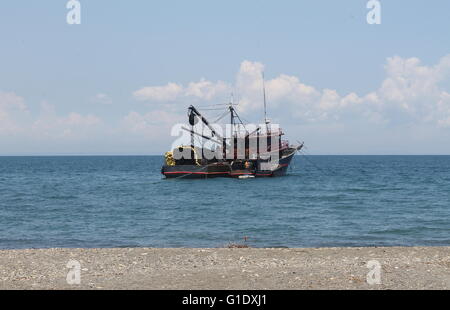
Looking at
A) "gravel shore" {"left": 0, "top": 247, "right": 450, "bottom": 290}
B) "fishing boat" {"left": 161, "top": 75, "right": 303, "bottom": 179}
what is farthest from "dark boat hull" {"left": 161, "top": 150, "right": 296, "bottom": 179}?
"gravel shore" {"left": 0, "top": 247, "right": 450, "bottom": 290}

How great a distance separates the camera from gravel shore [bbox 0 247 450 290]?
13.9 m

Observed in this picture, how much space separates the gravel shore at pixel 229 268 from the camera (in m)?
13.9

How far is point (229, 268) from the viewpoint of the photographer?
16.2 metres

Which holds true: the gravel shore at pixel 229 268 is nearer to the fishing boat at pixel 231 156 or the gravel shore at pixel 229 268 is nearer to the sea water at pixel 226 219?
the sea water at pixel 226 219

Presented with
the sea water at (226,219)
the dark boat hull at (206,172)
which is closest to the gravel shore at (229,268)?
the sea water at (226,219)

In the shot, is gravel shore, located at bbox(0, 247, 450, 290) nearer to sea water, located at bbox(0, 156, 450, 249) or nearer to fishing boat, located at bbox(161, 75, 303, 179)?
sea water, located at bbox(0, 156, 450, 249)

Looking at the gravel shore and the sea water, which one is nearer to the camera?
the gravel shore

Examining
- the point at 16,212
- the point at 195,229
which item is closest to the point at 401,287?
the point at 195,229

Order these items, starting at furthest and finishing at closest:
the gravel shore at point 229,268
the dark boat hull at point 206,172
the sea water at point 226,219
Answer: the dark boat hull at point 206,172 → the sea water at point 226,219 → the gravel shore at point 229,268

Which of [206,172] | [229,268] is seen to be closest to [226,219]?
[229,268]

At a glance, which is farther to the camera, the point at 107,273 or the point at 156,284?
the point at 107,273

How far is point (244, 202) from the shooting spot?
4950 centimetres
